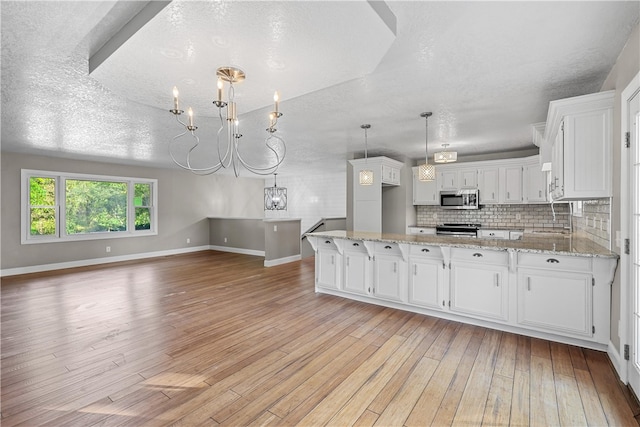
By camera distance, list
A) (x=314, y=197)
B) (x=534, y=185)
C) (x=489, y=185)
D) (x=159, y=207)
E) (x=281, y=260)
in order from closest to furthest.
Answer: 1. (x=534, y=185)
2. (x=489, y=185)
3. (x=281, y=260)
4. (x=159, y=207)
5. (x=314, y=197)

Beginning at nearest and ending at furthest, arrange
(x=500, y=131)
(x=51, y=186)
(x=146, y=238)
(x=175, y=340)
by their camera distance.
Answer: (x=175, y=340) → (x=500, y=131) → (x=51, y=186) → (x=146, y=238)

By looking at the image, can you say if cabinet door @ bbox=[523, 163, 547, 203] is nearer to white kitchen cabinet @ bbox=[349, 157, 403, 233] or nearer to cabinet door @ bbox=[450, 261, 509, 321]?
white kitchen cabinet @ bbox=[349, 157, 403, 233]

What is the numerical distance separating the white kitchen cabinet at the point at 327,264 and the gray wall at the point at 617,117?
9.37ft

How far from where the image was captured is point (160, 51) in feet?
6.26

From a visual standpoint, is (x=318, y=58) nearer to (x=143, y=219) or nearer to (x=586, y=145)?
(x=586, y=145)

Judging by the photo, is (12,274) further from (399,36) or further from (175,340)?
(399,36)

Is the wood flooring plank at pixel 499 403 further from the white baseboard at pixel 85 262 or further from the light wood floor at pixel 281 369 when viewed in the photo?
the white baseboard at pixel 85 262

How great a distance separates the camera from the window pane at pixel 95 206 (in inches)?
262

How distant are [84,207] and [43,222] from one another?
78cm

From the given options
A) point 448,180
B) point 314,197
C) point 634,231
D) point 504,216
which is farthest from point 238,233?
point 634,231

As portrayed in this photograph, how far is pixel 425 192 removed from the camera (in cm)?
688

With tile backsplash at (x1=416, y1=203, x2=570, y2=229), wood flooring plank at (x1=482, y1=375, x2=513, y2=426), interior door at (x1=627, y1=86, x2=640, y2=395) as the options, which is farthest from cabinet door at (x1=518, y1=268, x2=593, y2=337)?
tile backsplash at (x1=416, y1=203, x2=570, y2=229)

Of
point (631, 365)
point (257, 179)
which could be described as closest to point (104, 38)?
point (631, 365)

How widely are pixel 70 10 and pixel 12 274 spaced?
263 inches
